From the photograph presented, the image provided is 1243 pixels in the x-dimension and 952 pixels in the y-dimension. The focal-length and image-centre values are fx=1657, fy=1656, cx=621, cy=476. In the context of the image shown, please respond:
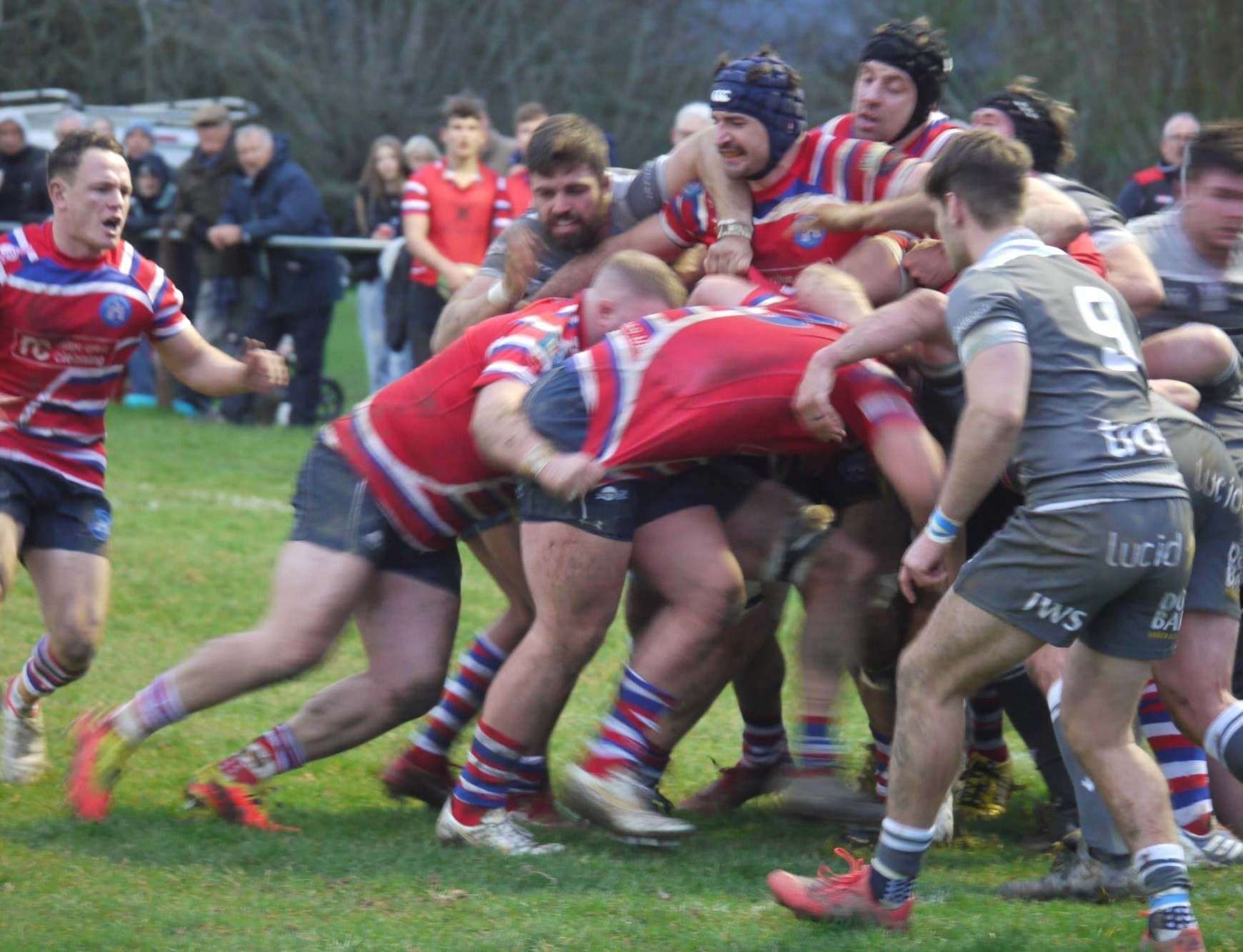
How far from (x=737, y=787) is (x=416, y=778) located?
102 centimetres

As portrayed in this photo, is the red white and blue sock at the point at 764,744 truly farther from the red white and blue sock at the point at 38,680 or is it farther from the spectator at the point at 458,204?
the spectator at the point at 458,204

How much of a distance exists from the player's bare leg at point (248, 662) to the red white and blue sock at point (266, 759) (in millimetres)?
23

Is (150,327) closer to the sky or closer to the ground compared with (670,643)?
closer to the sky

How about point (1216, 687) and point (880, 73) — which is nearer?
point (1216, 687)

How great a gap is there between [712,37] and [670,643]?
23650mm

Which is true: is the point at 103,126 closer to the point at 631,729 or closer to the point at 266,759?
the point at 266,759

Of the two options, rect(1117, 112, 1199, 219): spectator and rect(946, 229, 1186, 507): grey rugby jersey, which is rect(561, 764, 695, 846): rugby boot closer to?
rect(946, 229, 1186, 507): grey rugby jersey

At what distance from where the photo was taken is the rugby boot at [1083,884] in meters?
4.21

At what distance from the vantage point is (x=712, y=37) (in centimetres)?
2697

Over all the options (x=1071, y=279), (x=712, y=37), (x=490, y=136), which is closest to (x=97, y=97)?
(x=712, y=37)

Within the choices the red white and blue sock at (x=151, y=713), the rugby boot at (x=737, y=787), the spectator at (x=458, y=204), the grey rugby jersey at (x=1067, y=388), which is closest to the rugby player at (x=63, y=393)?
the red white and blue sock at (x=151, y=713)

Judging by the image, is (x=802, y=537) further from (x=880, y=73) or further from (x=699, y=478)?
(x=880, y=73)

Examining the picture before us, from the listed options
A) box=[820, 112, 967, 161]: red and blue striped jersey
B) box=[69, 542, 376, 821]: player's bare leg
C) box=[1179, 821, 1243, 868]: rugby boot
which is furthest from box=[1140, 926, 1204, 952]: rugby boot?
box=[820, 112, 967, 161]: red and blue striped jersey

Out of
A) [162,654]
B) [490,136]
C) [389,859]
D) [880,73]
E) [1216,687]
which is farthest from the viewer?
[490,136]
